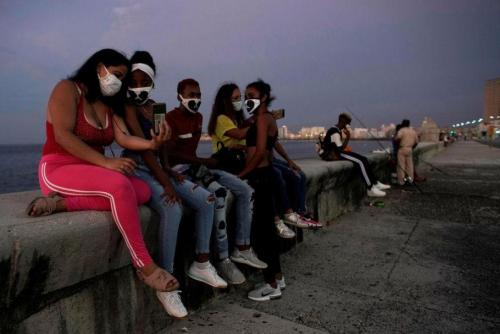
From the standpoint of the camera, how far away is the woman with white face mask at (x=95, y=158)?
6.72 feet

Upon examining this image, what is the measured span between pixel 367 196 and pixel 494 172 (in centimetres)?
616

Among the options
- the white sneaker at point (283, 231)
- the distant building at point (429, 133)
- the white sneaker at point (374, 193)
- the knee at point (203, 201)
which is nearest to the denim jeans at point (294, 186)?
the white sneaker at point (283, 231)

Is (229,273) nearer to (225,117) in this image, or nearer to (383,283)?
(383,283)

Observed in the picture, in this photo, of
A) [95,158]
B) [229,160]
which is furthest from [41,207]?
[229,160]

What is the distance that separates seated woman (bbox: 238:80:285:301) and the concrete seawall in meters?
0.70

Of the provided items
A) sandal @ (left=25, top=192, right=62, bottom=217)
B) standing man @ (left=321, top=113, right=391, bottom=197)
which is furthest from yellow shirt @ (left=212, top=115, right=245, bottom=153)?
standing man @ (left=321, top=113, right=391, bottom=197)

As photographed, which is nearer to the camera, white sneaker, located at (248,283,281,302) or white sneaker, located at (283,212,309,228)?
white sneaker, located at (248,283,281,302)

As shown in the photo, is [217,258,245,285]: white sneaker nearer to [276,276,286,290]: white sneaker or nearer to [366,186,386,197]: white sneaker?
[276,276,286,290]: white sneaker

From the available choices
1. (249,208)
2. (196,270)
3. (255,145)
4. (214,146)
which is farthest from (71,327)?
(214,146)

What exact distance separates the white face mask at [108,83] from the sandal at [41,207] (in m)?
0.83

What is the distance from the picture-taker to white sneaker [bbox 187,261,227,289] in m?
2.57

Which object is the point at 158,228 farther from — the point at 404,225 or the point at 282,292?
the point at 404,225

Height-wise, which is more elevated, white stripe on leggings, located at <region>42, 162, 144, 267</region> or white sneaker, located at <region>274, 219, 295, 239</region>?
white stripe on leggings, located at <region>42, 162, 144, 267</region>

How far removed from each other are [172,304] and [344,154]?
206 inches
